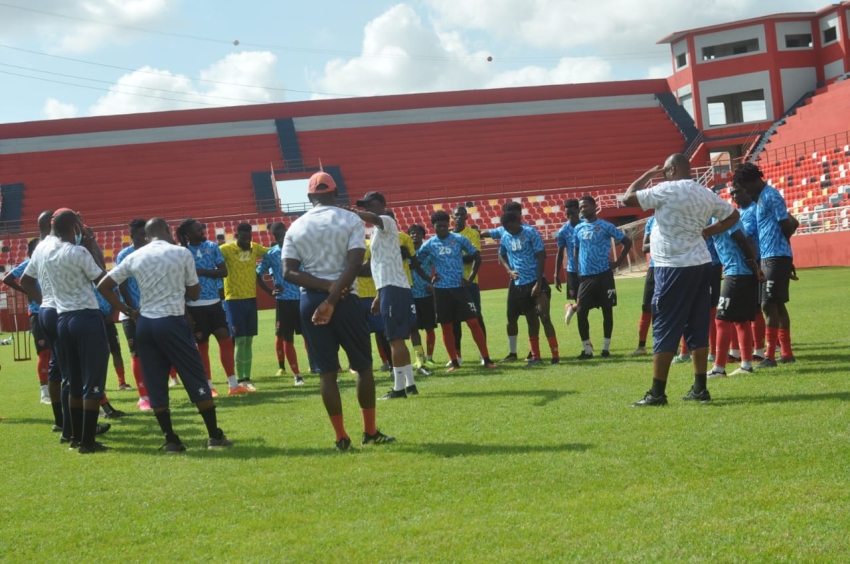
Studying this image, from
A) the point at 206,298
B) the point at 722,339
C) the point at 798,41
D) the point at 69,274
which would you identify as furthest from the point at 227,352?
the point at 798,41

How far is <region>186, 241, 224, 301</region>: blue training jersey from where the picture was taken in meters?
10.6

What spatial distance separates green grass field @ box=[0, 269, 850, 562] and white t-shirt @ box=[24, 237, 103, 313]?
1.21 meters

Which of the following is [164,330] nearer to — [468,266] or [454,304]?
[454,304]

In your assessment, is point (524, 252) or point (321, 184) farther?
point (524, 252)

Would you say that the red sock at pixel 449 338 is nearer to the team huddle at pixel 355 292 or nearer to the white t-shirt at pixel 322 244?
the team huddle at pixel 355 292

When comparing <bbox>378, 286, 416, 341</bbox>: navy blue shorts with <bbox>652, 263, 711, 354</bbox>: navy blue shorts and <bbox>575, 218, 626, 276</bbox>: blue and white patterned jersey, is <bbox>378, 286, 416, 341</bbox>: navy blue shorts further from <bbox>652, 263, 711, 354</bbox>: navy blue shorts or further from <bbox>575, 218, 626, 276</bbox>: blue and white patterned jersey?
<bbox>575, 218, 626, 276</bbox>: blue and white patterned jersey

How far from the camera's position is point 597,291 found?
1191cm

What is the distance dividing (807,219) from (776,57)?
17137mm

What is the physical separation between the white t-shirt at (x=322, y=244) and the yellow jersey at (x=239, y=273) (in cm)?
523

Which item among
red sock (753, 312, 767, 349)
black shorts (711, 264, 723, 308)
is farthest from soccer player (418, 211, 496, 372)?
red sock (753, 312, 767, 349)

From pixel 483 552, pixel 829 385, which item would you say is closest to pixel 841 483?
pixel 483 552

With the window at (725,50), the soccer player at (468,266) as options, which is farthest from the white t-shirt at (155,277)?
the window at (725,50)

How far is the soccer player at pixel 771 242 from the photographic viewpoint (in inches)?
367

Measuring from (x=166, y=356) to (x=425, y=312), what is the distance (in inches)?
224
